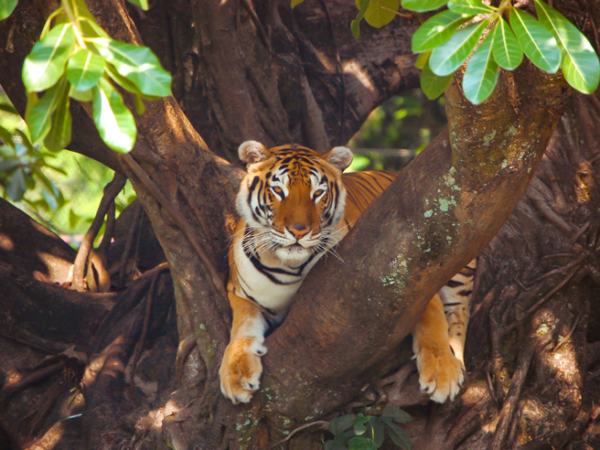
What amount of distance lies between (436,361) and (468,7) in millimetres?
1506

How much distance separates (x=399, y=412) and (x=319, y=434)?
0.37 meters

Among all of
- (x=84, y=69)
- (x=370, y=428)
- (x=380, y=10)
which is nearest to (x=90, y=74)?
(x=84, y=69)

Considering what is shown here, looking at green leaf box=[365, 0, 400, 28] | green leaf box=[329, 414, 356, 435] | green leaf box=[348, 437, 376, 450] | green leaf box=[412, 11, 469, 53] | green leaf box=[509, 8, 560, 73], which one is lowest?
green leaf box=[329, 414, 356, 435]

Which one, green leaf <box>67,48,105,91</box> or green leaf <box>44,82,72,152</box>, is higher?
green leaf <box>67,48,105,91</box>

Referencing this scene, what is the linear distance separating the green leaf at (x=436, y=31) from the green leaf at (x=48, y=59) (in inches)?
25.6

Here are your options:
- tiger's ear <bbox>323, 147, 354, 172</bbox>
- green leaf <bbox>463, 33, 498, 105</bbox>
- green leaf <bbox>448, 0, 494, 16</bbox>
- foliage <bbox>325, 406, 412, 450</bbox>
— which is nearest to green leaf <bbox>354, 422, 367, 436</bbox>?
foliage <bbox>325, 406, 412, 450</bbox>

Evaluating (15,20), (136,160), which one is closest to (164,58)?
(15,20)

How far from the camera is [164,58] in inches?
141

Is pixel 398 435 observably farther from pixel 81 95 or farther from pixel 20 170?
pixel 20 170

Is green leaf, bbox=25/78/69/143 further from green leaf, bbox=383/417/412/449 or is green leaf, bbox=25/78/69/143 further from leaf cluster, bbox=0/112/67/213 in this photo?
leaf cluster, bbox=0/112/67/213

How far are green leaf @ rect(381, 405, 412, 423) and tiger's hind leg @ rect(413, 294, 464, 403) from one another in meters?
0.13

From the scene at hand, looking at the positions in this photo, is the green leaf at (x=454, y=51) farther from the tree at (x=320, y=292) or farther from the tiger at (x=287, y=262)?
the tiger at (x=287, y=262)

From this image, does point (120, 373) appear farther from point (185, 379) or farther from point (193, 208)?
point (193, 208)

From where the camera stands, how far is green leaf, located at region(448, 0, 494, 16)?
98 cm
